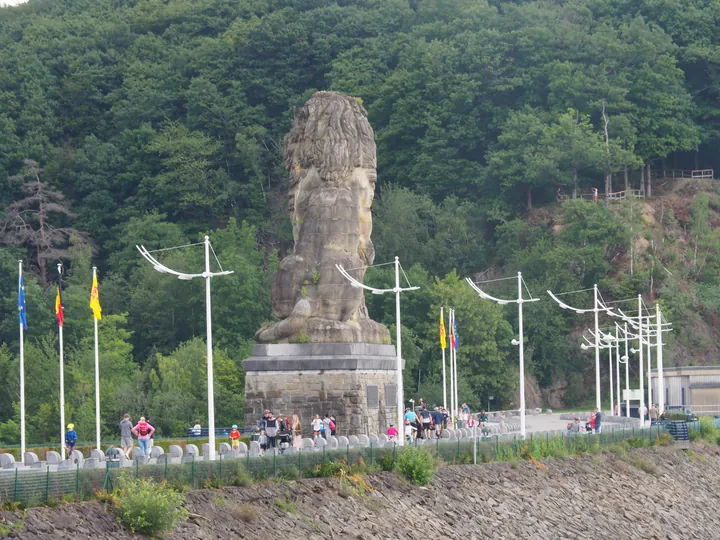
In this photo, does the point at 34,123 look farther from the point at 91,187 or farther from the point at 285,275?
the point at 285,275

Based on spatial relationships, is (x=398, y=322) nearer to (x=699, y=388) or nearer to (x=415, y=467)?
(x=415, y=467)

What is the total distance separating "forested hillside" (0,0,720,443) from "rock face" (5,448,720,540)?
102 feet

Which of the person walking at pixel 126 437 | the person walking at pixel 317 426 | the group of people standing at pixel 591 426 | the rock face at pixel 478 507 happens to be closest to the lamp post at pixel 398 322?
the person walking at pixel 317 426

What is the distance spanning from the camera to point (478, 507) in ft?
131

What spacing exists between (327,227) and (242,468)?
18.0 meters

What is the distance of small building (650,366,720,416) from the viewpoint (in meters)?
73.9

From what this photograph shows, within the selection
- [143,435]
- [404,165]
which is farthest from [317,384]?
[404,165]

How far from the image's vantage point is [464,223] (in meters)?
97.9

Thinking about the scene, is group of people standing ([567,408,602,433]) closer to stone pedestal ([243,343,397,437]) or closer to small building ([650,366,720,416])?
stone pedestal ([243,343,397,437])

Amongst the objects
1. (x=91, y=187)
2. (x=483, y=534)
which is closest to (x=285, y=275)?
(x=483, y=534)

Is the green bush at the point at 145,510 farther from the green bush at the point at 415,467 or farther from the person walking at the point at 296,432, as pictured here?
the person walking at the point at 296,432

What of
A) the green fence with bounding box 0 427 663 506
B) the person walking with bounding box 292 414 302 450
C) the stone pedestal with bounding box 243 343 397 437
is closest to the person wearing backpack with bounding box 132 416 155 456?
the person walking with bounding box 292 414 302 450

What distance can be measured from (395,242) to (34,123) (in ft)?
95.1

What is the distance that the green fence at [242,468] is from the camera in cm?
2831
